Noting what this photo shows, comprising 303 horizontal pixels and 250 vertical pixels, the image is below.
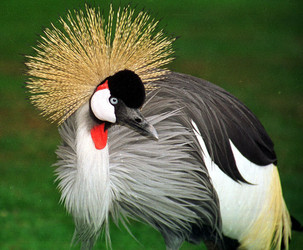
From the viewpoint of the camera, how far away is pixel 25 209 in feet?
7.67

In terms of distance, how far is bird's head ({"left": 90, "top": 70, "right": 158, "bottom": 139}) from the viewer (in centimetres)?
150

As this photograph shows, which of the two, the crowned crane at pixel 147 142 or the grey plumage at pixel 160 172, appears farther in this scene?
the grey plumage at pixel 160 172

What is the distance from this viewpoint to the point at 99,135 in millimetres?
1582

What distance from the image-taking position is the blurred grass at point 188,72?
2.21m

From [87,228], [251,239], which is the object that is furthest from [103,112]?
[251,239]

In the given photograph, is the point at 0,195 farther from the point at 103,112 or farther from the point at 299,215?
the point at 299,215

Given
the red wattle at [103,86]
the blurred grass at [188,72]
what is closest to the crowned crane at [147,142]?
the red wattle at [103,86]

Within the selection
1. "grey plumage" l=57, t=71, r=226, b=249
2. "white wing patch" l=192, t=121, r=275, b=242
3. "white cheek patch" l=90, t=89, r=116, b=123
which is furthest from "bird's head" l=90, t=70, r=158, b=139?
"white wing patch" l=192, t=121, r=275, b=242

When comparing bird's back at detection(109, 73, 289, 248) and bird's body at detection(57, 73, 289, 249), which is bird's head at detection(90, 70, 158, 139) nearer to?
bird's body at detection(57, 73, 289, 249)

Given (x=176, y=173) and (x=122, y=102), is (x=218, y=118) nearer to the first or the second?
(x=176, y=173)

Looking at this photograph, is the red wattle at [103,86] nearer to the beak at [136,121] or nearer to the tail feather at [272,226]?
the beak at [136,121]

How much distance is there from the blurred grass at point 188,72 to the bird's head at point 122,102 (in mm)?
628

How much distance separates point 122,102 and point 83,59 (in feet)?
0.70

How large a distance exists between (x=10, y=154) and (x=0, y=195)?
22cm
